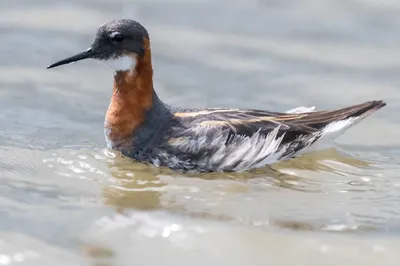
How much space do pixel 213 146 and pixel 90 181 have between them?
38.8 inches

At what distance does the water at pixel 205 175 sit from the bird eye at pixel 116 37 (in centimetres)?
89

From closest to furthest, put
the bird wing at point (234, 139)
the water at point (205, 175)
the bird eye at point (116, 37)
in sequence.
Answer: the water at point (205, 175) → the bird wing at point (234, 139) → the bird eye at point (116, 37)

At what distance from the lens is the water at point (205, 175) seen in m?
5.86

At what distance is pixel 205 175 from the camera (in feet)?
24.2

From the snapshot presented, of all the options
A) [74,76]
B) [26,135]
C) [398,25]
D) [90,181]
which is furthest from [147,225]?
[398,25]

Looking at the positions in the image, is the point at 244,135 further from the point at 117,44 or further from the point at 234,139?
the point at 117,44

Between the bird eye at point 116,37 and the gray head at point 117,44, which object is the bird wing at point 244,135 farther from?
the bird eye at point 116,37

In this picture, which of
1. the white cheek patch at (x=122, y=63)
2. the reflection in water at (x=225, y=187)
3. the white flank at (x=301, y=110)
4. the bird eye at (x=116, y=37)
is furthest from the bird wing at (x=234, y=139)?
the bird eye at (x=116, y=37)

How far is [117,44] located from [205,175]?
1.26 metres

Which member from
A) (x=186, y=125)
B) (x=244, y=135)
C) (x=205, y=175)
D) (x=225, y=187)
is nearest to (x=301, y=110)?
(x=244, y=135)

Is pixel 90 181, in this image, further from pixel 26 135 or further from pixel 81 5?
pixel 81 5

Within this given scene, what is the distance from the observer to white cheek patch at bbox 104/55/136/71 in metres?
7.79

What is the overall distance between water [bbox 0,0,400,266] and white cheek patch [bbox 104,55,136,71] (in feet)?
2.20

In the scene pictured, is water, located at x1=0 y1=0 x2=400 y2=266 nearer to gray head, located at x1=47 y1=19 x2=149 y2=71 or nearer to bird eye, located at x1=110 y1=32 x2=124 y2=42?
gray head, located at x1=47 y1=19 x2=149 y2=71
